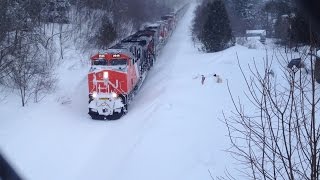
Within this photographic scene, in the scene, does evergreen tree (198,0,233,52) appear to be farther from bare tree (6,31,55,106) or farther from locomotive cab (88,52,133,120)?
locomotive cab (88,52,133,120)

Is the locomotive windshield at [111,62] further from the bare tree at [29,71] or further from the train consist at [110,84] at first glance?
the bare tree at [29,71]

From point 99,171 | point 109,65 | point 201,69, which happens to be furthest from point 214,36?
point 99,171

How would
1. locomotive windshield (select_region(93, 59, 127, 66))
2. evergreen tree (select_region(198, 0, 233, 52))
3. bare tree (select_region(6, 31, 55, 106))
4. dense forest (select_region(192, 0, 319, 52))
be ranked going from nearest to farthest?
1. dense forest (select_region(192, 0, 319, 52))
2. locomotive windshield (select_region(93, 59, 127, 66))
3. bare tree (select_region(6, 31, 55, 106))
4. evergreen tree (select_region(198, 0, 233, 52))

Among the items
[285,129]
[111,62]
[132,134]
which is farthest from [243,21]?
[285,129]

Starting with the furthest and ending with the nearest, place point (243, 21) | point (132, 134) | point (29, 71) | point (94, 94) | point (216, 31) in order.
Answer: point (243, 21) < point (216, 31) < point (29, 71) < point (94, 94) < point (132, 134)

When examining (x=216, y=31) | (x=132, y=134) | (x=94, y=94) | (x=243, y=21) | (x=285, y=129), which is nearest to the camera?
(x=285, y=129)

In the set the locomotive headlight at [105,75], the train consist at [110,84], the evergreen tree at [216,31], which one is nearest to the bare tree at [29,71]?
the train consist at [110,84]

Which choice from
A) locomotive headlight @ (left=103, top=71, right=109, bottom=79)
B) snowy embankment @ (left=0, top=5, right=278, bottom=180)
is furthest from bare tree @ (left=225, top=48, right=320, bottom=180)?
locomotive headlight @ (left=103, top=71, right=109, bottom=79)

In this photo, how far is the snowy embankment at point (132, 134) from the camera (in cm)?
1295

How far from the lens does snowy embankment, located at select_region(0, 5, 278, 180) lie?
1295 centimetres

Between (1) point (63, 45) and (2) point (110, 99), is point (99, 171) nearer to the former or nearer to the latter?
(2) point (110, 99)

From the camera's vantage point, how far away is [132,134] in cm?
1628

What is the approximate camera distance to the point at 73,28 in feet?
115

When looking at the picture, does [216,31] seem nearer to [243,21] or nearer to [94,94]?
[94,94]
